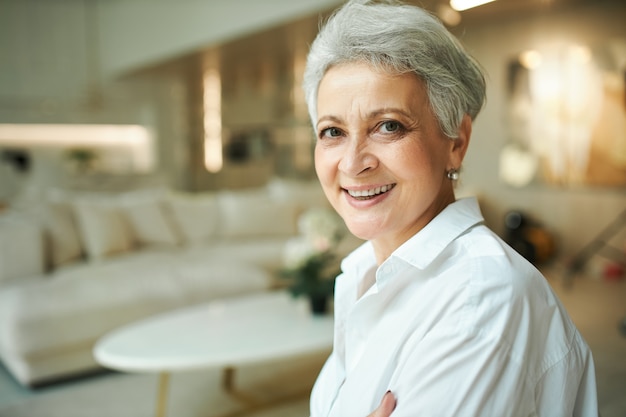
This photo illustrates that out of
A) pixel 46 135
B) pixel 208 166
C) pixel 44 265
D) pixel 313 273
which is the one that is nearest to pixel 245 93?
pixel 208 166

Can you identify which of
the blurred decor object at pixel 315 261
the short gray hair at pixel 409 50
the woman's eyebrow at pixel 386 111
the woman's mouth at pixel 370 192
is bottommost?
the blurred decor object at pixel 315 261

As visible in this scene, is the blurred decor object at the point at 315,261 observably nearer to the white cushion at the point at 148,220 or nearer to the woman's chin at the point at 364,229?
the woman's chin at the point at 364,229

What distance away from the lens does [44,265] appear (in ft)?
10.7

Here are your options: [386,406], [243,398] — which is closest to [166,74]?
[243,398]

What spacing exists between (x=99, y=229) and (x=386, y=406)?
3234 mm

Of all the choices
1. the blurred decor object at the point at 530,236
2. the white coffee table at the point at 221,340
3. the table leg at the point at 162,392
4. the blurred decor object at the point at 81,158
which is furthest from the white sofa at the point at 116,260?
the blurred decor object at the point at 81,158

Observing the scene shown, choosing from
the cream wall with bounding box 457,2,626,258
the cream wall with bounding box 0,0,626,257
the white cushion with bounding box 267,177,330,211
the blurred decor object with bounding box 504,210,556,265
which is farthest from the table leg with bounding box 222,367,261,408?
the blurred decor object with bounding box 504,210,556,265

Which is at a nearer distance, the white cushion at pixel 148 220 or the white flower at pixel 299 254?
the white flower at pixel 299 254

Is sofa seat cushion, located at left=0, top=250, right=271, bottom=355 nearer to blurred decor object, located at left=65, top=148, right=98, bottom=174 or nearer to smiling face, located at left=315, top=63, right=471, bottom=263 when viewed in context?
smiling face, located at left=315, top=63, right=471, bottom=263

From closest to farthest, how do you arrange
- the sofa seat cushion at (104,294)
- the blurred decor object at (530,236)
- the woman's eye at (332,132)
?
the woman's eye at (332,132)
the sofa seat cushion at (104,294)
the blurred decor object at (530,236)

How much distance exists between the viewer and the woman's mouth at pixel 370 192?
2.82ft

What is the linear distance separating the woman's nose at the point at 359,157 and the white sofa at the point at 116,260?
2.29m

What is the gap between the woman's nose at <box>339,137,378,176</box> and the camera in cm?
84

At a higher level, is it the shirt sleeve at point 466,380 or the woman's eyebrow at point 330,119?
the woman's eyebrow at point 330,119
